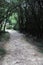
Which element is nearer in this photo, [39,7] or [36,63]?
[36,63]

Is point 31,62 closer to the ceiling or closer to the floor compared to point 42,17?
closer to the floor

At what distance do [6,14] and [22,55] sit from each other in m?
4.09

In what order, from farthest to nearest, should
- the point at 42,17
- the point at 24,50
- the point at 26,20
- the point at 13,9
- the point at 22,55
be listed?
the point at 26,20
the point at 13,9
the point at 42,17
the point at 24,50
the point at 22,55

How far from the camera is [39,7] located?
8992mm

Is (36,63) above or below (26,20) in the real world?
below

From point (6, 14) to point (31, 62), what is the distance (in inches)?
193

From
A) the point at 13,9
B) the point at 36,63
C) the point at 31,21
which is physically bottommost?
the point at 36,63

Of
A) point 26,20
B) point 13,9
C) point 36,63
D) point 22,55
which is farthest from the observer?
point 26,20

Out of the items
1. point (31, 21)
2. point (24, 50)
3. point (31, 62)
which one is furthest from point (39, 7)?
point (31, 62)

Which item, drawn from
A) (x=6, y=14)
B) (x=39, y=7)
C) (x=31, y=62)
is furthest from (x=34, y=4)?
(x=31, y=62)

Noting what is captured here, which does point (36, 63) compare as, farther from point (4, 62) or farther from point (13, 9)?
point (13, 9)

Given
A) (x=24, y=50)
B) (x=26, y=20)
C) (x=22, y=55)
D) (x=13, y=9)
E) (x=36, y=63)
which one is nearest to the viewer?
(x=36, y=63)

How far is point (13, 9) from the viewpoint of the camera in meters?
9.60

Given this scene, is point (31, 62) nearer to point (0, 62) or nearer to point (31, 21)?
point (0, 62)
